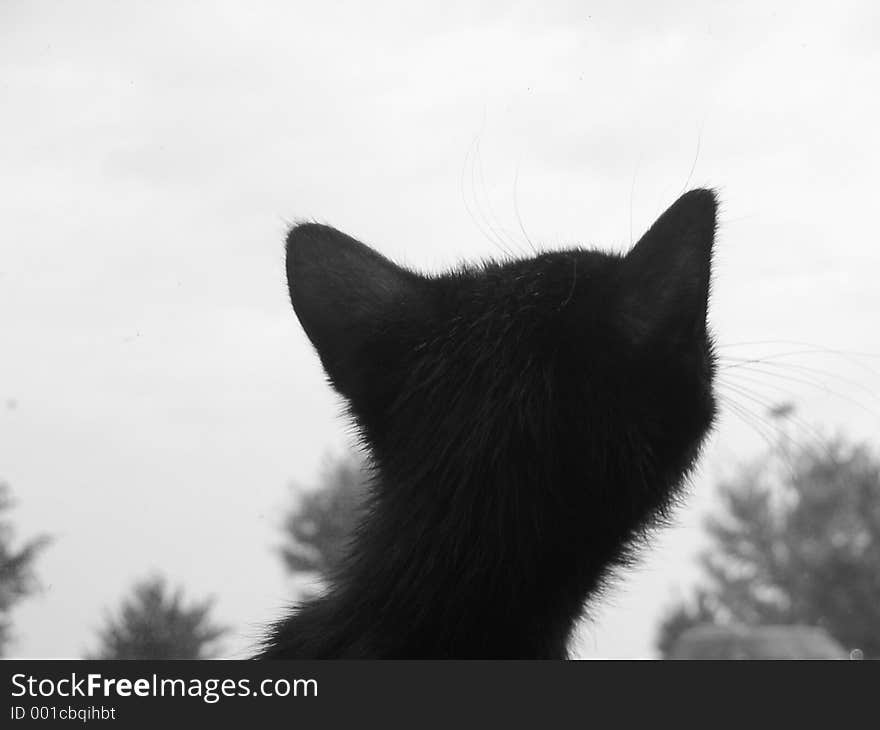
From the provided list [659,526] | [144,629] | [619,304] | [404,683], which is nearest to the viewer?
[404,683]

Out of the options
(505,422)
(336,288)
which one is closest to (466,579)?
(505,422)

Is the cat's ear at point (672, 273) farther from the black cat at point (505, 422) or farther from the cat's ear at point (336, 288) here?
the cat's ear at point (336, 288)

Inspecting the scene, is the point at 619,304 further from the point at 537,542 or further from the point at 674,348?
the point at 537,542

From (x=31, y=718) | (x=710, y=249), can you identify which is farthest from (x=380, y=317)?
(x=31, y=718)

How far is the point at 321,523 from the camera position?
1872 mm

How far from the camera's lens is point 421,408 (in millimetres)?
1326

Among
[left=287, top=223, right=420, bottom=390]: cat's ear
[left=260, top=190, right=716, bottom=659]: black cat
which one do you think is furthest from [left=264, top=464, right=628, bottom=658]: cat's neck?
[left=287, top=223, right=420, bottom=390]: cat's ear

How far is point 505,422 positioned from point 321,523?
0.71 m

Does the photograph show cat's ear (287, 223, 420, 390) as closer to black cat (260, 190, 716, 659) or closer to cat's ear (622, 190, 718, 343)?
black cat (260, 190, 716, 659)

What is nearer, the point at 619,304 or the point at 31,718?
the point at 31,718

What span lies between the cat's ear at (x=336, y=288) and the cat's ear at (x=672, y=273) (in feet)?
0.95

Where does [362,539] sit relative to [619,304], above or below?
below

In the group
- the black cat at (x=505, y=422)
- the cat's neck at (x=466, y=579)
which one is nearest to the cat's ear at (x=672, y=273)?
the black cat at (x=505, y=422)

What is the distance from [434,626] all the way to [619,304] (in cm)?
44
